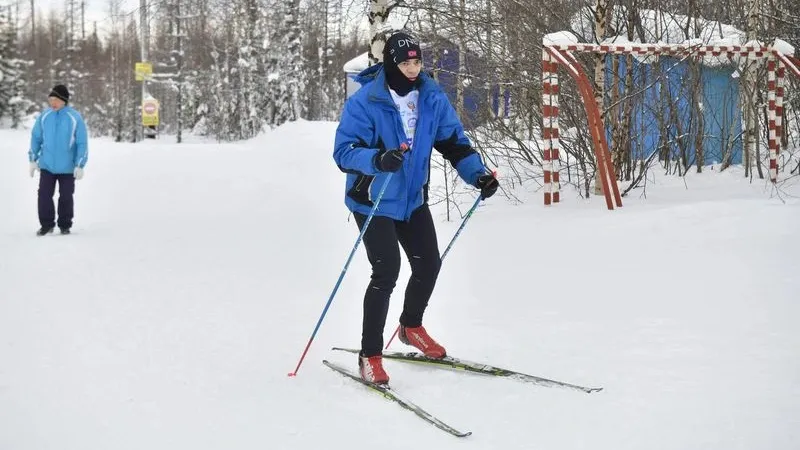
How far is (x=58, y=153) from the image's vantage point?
9.53 meters

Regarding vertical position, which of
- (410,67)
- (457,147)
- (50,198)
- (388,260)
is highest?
(410,67)

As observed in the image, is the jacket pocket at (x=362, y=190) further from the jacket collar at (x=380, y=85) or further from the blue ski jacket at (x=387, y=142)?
the jacket collar at (x=380, y=85)

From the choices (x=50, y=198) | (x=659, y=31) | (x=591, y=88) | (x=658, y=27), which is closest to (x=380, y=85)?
(x=591, y=88)

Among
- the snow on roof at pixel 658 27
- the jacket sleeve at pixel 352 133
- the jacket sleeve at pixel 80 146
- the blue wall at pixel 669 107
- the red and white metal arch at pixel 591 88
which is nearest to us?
the jacket sleeve at pixel 352 133

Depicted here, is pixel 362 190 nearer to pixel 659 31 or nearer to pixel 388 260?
pixel 388 260

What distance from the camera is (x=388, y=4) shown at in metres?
11.6

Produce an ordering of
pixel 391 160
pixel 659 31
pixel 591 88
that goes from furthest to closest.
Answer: pixel 659 31 < pixel 591 88 < pixel 391 160

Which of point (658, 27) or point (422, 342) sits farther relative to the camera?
point (658, 27)

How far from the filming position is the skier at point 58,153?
31.3ft

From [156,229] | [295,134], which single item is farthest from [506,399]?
[295,134]

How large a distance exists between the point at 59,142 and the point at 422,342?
637 cm

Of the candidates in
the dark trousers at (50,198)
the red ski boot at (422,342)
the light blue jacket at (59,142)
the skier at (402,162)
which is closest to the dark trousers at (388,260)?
the skier at (402,162)

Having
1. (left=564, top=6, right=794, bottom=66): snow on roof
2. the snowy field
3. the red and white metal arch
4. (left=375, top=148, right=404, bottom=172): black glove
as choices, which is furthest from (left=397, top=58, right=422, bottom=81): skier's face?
(left=564, top=6, right=794, bottom=66): snow on roof

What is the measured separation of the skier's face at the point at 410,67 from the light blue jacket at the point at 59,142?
21.0ft
